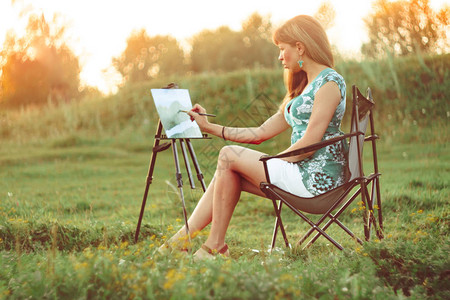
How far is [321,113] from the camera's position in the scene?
126 inches

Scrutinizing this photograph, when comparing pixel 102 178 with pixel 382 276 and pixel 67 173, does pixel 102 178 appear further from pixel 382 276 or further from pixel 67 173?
pixel 382 276

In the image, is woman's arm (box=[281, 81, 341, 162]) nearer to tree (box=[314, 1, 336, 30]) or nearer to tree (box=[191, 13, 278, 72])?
tree (box=[314, 1, 336, 30])

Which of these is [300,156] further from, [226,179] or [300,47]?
[300,47]

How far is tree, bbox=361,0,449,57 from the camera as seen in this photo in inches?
420

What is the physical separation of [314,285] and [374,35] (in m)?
10.4

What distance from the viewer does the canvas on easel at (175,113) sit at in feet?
11.7

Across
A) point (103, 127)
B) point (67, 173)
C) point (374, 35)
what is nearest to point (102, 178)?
point (67, 173)

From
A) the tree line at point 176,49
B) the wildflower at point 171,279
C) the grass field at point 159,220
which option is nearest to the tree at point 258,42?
the tree line at point 176,49

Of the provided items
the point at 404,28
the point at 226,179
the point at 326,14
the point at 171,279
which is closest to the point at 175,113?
the point at 226,179

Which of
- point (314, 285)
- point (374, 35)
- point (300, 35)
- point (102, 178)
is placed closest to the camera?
point (314, 285)

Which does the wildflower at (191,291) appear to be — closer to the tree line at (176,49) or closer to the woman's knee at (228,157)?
the woman's knee at (228,157)

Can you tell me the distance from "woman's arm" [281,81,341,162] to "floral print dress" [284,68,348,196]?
0.05m

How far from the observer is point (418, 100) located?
10.0 m

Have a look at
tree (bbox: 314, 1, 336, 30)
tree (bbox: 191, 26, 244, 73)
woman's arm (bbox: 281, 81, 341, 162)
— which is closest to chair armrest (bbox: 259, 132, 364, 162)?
woman's arm (bbox: 281, 81, 341, 162)
